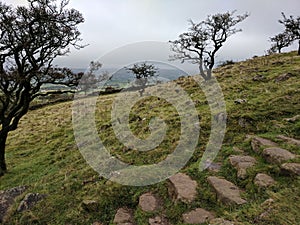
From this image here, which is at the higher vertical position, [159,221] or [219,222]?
[219,222]

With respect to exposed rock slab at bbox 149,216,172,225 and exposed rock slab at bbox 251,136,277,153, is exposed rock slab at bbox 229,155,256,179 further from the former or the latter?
exposed rock slab at bbox 149,216,172,225

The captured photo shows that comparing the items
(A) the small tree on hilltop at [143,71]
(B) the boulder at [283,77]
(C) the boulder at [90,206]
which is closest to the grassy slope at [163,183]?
(C) the boulder at [90,206]

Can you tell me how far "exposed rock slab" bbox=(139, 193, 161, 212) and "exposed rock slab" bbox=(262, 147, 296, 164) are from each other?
10.4 feet

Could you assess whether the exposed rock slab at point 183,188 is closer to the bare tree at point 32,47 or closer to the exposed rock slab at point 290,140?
the exposed rock slab at point 290,140

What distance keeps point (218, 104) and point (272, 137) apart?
5.20 m

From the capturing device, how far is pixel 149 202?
233 inches

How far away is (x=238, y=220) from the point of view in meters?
4.45

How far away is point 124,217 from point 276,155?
13.9 ft

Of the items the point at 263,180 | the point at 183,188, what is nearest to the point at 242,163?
the point at 263,180

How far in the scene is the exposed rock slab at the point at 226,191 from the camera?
5.14 meters

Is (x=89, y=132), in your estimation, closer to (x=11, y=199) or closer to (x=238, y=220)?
(x=11, y=199)

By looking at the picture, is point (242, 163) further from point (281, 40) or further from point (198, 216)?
point (281, 40)

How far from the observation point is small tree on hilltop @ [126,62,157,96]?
3050 cm

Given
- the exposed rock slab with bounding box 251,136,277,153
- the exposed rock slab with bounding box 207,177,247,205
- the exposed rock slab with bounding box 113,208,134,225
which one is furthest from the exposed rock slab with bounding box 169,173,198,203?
the exposed rock slab with bounding box 251,136,277,153
